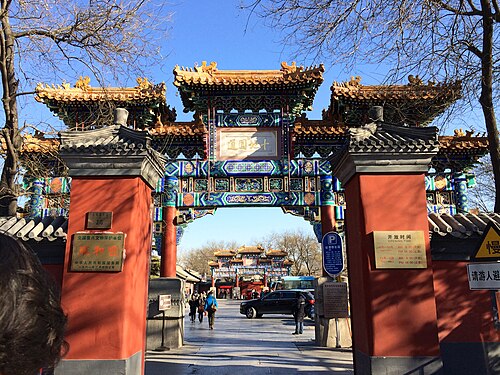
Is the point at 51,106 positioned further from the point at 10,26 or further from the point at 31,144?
the point at 10,26

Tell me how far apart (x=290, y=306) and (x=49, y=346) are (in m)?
21.6

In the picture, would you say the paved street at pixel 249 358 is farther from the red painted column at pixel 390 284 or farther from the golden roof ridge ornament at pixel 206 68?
the golden roof ridge ornament at pixel 206 68

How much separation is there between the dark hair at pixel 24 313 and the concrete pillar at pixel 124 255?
15.6 ft

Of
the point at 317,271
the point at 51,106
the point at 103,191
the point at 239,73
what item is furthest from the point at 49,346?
the point at 317,271

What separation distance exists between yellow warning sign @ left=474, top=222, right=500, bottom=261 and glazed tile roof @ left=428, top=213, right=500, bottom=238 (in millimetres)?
1189

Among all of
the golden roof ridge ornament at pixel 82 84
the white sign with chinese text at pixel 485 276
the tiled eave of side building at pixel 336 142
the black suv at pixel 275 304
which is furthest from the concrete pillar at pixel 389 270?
the black suv at pixel 275 304

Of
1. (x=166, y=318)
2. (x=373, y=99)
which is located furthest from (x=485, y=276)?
(x=373, y=99)

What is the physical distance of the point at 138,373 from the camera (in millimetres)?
5809

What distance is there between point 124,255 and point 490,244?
459 cm

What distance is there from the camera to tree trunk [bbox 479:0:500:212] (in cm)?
776

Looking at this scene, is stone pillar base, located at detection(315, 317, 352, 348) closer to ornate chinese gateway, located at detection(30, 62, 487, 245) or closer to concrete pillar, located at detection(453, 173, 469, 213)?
ornate chinese gateway, located at detection(30, 62, 487, 245)

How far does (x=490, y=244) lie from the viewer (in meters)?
4.95

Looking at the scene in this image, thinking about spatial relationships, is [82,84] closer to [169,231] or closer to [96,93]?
[96,93]

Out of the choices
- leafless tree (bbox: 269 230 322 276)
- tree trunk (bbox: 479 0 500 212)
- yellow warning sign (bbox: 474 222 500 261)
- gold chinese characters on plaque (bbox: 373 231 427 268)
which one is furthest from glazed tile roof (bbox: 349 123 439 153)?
leafless tree (bbox: 269 230 322 276)
